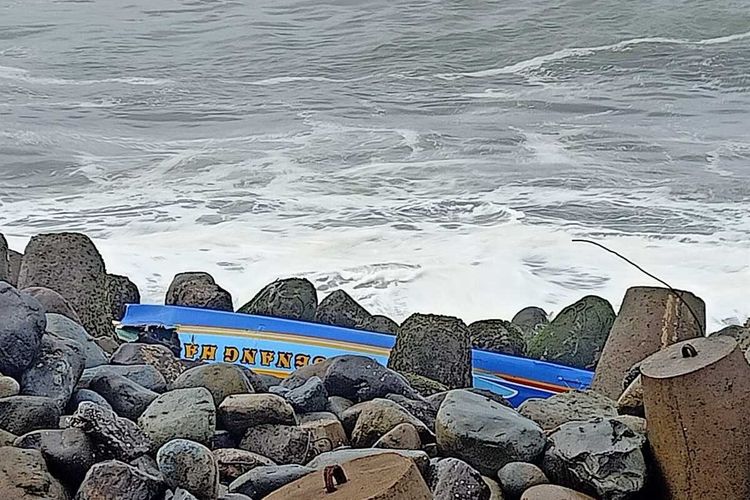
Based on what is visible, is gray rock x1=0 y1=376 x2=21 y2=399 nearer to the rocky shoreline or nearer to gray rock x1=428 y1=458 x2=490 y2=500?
the rocky shoreline

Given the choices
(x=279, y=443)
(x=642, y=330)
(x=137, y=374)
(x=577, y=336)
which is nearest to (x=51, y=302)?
(x=137, y=374)

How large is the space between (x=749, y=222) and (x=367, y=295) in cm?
250

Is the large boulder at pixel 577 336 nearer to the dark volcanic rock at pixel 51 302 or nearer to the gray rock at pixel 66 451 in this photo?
the dark volcanic rock at pixel 51 302

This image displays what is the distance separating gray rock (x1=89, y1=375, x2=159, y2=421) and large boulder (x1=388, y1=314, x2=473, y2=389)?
902 mm

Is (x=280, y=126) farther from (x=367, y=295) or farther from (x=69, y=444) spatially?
(x=69, y=444)

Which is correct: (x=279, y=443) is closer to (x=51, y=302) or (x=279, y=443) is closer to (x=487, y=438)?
(x=487, y=438)

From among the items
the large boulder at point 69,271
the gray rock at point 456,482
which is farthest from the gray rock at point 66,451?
the large boulder at point 69,271

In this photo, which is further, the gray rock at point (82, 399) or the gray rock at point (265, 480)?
the gray rock at point (82, 399)

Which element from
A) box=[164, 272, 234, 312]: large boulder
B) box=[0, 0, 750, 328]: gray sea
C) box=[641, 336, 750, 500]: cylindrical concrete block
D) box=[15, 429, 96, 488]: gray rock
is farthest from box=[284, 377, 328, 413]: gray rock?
box=[0, 0, 750, 328]: gray sea

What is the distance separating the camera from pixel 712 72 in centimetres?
1035

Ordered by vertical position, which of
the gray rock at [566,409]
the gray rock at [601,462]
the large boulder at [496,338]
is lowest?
the large boulder at [496,338]

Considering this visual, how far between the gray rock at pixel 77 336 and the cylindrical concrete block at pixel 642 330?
3.35ft

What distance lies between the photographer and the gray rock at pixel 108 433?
1.32m

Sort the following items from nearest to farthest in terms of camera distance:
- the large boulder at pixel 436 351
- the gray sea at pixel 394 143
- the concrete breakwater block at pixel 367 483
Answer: the concrete breakwater block at pixel 367 483 → the large boulder at pixel 436 351 → the gray sea at pixel 394 143
